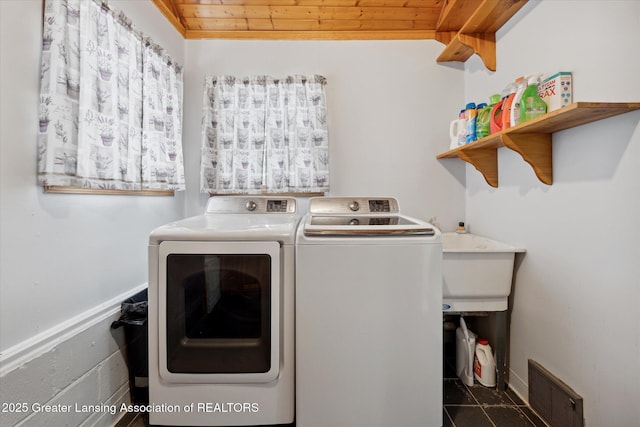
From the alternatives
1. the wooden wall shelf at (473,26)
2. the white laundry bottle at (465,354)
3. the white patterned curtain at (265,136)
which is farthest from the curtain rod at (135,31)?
the white laundry bottle at (465,354)

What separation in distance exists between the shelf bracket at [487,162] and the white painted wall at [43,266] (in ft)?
7.26

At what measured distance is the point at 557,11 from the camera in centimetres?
147

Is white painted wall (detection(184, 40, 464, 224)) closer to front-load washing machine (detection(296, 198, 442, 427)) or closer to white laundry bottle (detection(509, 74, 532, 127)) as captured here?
white laundry bottle (detection(509, 74, 532, 127))

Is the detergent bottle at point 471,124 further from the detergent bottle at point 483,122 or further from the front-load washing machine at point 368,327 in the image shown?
the front-load washing machine at point 368,327

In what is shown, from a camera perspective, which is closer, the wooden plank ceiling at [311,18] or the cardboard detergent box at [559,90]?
the cardboard detergent box at [559,90]

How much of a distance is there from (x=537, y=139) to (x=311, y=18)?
6.09 ft

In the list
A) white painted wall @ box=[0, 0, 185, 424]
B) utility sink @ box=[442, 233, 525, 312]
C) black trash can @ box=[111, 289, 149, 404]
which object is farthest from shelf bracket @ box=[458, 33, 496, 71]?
black trash can @ box=[111, 289, 149, 404]

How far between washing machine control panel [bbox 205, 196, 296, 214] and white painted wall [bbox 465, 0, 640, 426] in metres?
1.46

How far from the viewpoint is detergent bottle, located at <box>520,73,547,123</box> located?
1.41 meters

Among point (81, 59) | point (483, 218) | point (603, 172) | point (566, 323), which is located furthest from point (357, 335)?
point (81, 59)

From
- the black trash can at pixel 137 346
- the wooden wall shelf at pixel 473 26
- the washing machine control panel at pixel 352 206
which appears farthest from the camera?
the washing machine control panel at pixel 352 206

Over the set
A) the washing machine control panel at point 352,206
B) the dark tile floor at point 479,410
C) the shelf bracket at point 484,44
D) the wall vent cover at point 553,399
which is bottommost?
the dark tile floor at point 479,410

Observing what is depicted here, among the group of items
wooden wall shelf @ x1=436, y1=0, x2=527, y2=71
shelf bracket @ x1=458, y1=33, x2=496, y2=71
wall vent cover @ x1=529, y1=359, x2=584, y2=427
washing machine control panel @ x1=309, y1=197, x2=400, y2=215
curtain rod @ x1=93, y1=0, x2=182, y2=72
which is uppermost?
wooden wall shelf @ x1=436, y1=0, x2=527, y2=71

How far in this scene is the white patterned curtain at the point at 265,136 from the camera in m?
2.34
